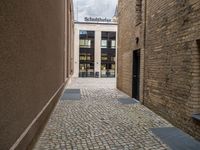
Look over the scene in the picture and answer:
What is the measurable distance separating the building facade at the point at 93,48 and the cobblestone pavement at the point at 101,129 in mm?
25635

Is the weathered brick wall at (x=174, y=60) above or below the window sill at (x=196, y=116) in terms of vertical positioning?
above

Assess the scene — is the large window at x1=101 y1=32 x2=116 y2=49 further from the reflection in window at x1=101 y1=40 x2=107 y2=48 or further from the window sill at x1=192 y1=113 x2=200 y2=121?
the window sill at x1=192 y1=113 x2=200 y2=121

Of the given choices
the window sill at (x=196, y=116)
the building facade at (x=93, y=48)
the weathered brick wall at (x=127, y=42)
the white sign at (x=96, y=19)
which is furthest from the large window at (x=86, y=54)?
the window sill at (x=196, y=116)

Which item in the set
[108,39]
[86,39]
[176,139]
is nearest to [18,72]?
[176,139]

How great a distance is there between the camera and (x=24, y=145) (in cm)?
367

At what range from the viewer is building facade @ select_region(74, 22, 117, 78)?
111ft

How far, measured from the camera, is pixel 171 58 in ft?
21.2

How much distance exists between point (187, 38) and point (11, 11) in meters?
3.98

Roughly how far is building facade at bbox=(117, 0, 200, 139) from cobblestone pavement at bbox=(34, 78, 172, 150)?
650 millimetres

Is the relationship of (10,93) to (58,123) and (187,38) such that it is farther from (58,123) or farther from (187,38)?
(187,38)

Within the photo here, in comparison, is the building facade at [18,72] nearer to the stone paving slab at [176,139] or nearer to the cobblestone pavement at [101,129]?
the cobblestone pavement at [101,129]

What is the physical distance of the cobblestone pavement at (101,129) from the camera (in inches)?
184

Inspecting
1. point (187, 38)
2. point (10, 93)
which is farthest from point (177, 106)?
point (10, 93)

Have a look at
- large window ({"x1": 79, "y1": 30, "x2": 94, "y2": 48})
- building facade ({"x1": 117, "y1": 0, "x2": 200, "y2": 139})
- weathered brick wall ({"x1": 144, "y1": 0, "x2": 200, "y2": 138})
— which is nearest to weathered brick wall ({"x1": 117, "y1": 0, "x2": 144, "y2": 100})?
building facade ({"x1": 117, "y1": 0, "x2": 200, "y2": 139})
